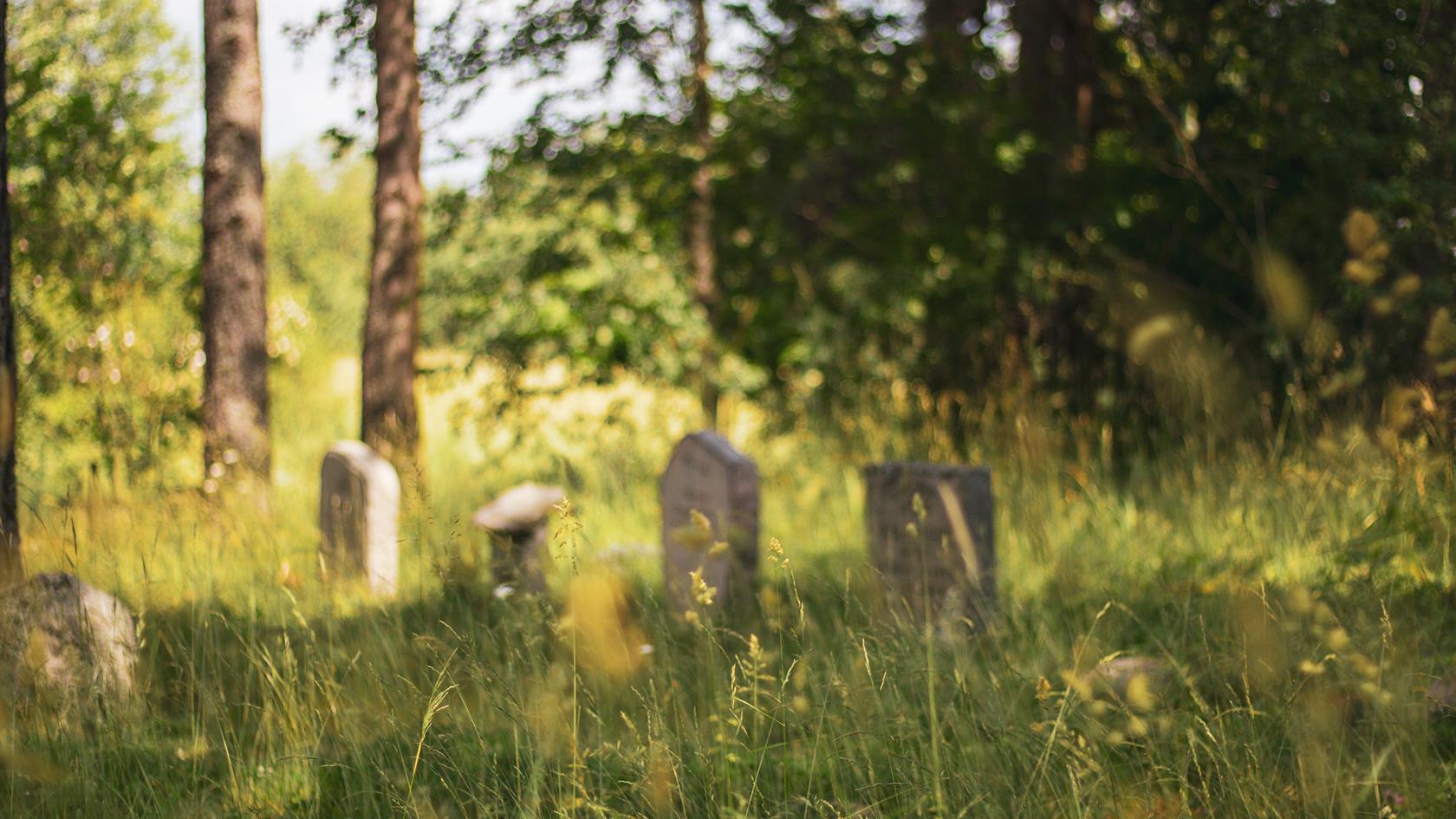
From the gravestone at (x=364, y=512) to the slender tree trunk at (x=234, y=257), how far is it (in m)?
1.32

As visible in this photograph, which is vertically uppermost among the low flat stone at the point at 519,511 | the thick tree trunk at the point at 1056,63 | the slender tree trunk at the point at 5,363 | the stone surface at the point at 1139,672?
the thick tree trunk at the point at 1056,63

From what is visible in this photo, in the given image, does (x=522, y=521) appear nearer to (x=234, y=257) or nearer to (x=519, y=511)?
(x=519, y=511)

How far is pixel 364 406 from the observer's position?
779cm

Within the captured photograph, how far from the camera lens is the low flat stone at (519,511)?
5.05 metres

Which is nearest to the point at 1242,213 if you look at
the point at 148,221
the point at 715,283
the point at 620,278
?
the point at 715,283

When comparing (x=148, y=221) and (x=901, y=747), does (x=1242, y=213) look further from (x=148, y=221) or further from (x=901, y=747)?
(x=148, y=221)

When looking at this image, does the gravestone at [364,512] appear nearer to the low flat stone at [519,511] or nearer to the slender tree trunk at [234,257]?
the low flat stone at [519,511]

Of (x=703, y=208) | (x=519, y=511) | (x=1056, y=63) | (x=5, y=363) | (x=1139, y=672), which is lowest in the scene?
(x=1139, y=672)

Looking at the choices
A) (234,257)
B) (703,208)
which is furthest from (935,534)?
(703,208)

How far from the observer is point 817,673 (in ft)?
10.6

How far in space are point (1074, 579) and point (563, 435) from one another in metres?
5.32

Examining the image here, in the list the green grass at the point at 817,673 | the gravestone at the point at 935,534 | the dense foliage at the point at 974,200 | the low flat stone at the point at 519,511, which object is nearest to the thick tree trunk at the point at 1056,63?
the dense foliage at the point at 974,200

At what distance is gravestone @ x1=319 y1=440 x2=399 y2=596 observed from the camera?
5434 mm

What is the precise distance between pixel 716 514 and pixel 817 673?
1.73m
